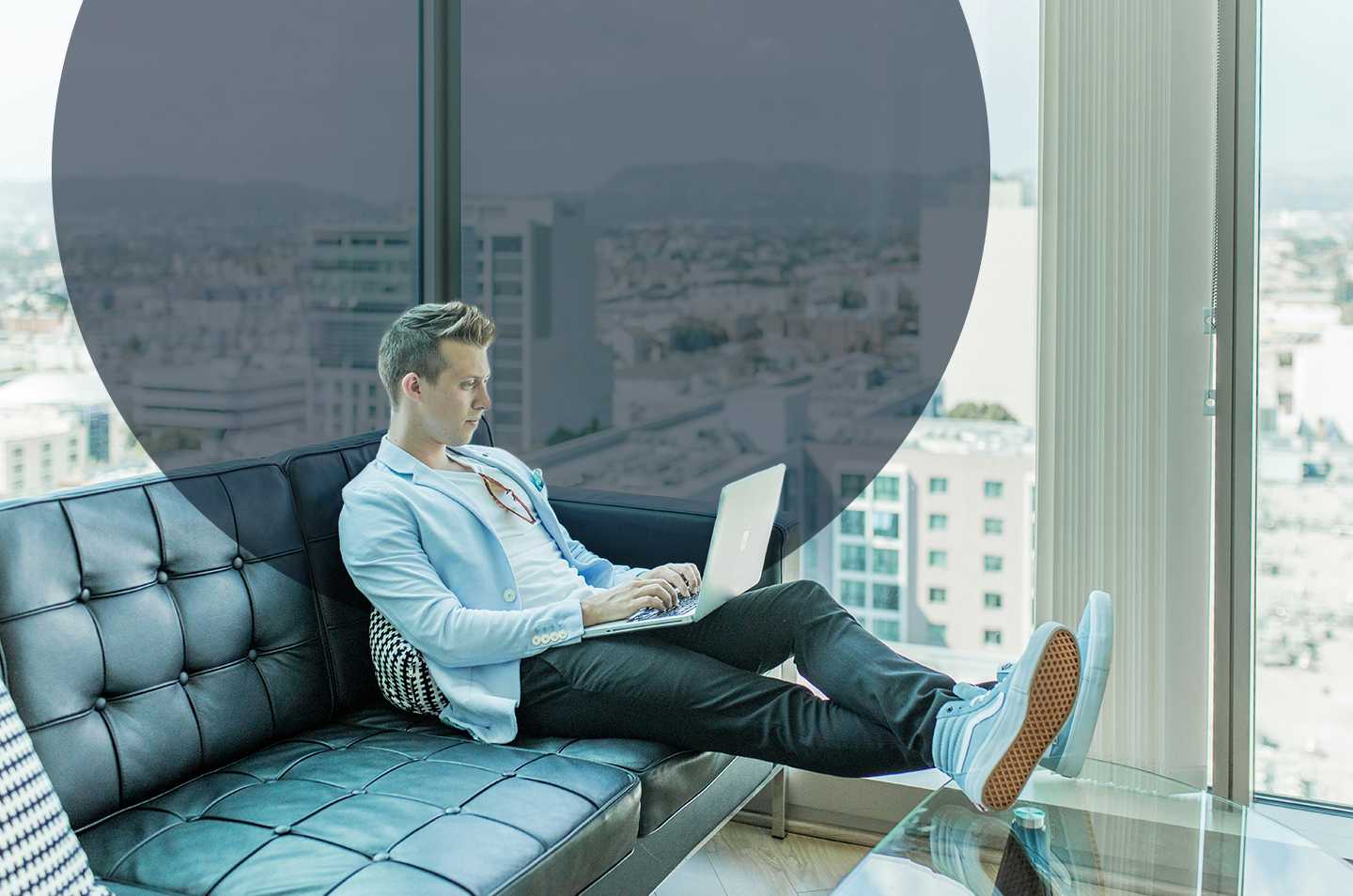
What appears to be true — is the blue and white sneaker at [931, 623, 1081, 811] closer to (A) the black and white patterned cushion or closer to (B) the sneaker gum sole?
(B) the sneaker gum sole

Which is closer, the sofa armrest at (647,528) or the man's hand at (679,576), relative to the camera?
the man's hand at (679,576)

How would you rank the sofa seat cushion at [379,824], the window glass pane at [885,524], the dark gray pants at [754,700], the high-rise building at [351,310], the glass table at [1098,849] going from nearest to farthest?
the sofa seat cushion at [379,824], the glass table at [1098,849], the dark gray pants at [754,700], the window glass pane at [885,524], the high-rise building at [351,310]

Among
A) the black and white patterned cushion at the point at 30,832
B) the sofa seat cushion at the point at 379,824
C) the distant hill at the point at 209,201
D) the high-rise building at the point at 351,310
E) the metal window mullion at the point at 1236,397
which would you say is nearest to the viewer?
the black and white patterned cushion at the point at 30,832

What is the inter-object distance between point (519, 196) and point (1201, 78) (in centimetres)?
153

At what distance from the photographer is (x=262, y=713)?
6.26ft

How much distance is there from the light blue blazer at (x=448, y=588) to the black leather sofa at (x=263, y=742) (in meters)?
0.09

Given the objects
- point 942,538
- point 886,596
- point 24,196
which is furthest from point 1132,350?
point 24,196

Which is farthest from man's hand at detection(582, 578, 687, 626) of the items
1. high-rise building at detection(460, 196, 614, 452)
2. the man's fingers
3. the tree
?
high-rise building at detection(460, 196, 614, 452)

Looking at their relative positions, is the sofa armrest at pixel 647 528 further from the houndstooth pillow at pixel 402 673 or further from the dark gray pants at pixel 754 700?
the houndstooth pillow at pixel 402 673

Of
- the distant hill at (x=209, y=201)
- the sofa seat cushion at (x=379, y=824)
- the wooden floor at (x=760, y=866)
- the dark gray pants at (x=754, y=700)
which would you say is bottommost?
the wooden floor at (x=760, y=866)

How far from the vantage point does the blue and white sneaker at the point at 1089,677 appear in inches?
67.2

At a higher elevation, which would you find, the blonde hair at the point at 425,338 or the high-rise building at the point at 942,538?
the blonde hair at the point at 425,338

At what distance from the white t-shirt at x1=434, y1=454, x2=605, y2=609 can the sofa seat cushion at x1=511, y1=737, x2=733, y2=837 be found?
0.99 ft

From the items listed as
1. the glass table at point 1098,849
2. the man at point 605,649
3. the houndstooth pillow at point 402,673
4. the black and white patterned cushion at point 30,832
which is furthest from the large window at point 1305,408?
the black and white patterned cushion at point 30,832
